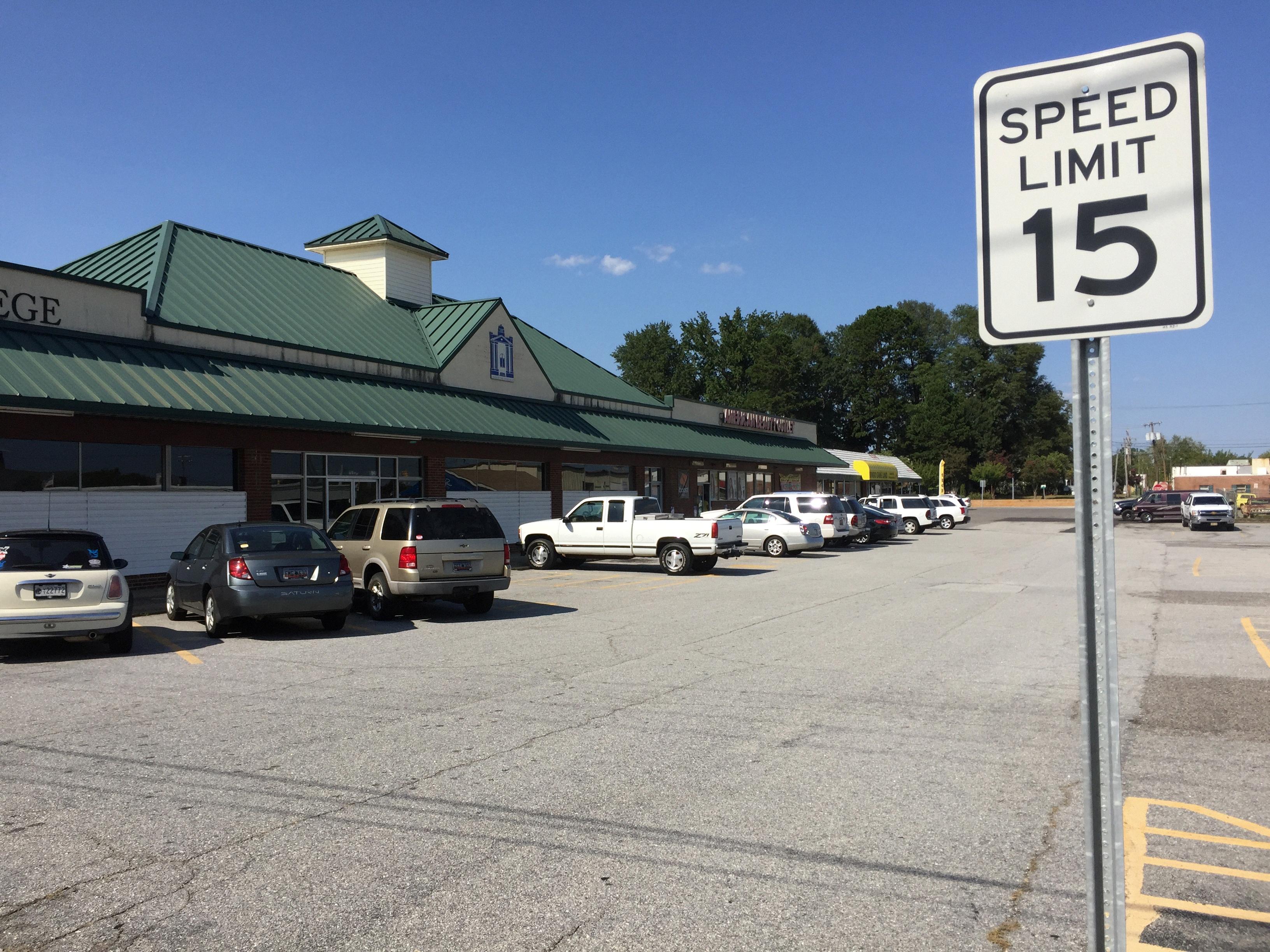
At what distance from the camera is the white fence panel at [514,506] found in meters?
28.9

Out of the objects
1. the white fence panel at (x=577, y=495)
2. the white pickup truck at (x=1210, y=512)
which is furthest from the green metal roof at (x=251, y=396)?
the white pickup truck at (x=1210, y=512)

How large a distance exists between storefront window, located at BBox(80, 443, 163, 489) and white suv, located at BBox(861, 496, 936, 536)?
33222 mm

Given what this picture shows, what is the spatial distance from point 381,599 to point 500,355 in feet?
52.4

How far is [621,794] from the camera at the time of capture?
235 inches

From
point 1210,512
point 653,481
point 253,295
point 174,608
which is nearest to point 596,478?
point 653,481

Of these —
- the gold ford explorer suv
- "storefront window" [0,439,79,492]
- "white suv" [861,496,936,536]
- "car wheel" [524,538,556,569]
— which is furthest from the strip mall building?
"white suv" [861,496,936,536]

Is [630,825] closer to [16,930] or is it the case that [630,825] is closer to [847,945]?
[847,945]

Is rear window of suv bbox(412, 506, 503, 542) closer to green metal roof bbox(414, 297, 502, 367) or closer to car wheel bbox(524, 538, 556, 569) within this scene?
car wheel bbox(524, 538, 556, 569)

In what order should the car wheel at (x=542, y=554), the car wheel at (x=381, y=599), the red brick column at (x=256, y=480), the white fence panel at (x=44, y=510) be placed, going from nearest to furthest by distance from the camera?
the car wheel at (x=381, y=599)
the white fence panel at (x=44, y=510)
the red brick column at (x=256, y=480)
the car wheel at (x=542, y=554)

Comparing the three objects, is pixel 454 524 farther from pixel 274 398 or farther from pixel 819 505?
pixel 819 505

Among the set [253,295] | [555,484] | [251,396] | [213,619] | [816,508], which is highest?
[253,295]

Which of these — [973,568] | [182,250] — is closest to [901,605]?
[973,568]

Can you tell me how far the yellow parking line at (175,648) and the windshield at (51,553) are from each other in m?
1.36

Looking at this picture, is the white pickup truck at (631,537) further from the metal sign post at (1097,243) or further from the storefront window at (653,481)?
the metal sign post at (1097,243)
